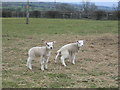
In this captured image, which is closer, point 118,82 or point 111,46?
point 118,82

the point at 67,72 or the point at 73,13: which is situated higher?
the point at 73,13

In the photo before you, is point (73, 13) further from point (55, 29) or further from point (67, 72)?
point (67, 72)

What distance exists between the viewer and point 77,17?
41.0 m

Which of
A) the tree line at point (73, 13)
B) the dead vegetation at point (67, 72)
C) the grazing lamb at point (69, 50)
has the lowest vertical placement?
the dead vegetation at point (67, 72)

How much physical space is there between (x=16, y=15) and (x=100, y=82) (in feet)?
132

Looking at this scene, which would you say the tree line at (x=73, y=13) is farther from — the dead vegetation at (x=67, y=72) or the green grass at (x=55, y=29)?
the dead vegetation at (x=67, y=72)

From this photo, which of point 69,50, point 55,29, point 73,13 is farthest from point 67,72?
point 73,13

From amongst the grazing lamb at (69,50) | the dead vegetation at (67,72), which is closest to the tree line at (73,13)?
the dead vegetation at (67,72)

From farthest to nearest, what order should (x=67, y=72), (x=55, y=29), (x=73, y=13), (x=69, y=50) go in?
(x=73, y=13) → (x=55, y=29) → (x=69, y=50) → (x=67, y=72)

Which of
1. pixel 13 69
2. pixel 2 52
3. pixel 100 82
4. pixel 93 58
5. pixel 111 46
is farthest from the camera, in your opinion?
pixel 111 46

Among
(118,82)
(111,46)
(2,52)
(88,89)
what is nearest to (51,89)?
(88,89)

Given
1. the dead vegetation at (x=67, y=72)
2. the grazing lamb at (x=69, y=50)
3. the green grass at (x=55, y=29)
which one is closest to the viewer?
the dead vegetation at (x=67, y=72)

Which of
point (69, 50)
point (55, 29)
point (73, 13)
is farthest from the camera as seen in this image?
point (73, 13)

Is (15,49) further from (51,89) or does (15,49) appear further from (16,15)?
(16,15)
